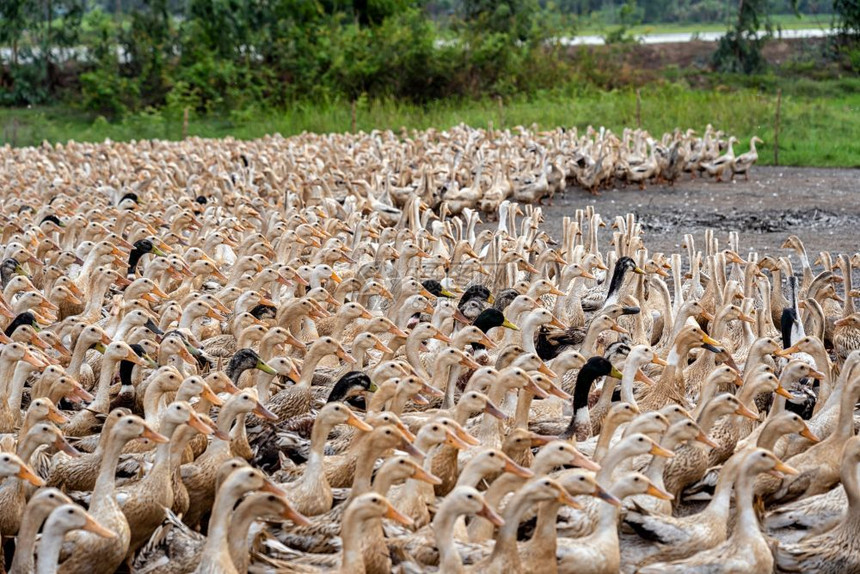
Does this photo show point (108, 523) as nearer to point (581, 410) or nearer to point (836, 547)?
point (581, 410)

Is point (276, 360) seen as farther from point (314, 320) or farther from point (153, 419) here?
point (314, 320)

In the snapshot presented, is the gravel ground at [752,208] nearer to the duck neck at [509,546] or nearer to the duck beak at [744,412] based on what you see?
the duck beak at [744,412]

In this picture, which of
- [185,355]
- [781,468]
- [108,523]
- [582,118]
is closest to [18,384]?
[185,355]

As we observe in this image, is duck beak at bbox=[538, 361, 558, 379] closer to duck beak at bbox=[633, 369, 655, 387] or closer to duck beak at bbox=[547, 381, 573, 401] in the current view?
duck beak at bbox=[547, 381, 573, 401]

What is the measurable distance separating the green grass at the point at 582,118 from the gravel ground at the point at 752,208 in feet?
8.60

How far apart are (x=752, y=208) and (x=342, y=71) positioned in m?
18.6

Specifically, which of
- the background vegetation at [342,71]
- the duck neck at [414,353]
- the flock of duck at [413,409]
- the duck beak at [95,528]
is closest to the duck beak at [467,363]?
the flock of duck at [413,409]

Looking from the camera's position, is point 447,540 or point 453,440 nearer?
point 447,540

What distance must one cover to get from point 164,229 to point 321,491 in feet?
27.7

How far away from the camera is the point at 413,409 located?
8094 mm

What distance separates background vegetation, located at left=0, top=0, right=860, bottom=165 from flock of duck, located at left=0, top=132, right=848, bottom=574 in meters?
18.7

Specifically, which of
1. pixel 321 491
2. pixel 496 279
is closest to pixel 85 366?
pixel 321 491

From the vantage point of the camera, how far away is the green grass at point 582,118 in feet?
86.2

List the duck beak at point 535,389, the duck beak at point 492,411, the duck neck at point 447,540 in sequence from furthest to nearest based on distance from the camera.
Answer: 1. the duck beak at point 535,389
2. the duck beak at point 492,411
3. the duck neck at point 447,540
